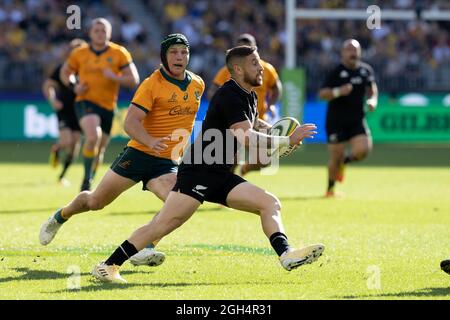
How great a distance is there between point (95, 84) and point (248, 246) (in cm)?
579

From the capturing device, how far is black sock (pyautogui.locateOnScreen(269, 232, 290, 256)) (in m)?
8.88

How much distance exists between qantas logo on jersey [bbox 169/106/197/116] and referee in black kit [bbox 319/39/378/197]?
7447mm

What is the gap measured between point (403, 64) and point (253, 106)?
25462 mm

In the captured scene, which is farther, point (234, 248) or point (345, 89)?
point (345, 89)

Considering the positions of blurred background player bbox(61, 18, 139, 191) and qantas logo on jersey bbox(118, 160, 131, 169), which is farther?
blurred background player bbox(61, 18, 139, 191)

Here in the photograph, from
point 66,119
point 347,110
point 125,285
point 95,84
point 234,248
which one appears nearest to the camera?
point 125,285

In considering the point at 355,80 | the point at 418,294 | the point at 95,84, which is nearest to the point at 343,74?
the point at 355,80

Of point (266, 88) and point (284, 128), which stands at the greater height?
point (284, 128)

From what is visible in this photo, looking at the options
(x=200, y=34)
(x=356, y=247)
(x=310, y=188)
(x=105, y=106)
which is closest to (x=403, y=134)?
(x=200, y=34)

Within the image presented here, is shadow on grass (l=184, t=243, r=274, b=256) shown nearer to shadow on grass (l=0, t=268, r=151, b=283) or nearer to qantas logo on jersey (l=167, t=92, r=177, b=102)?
shadow on grass (l=0, t=268, r=151, b=283)

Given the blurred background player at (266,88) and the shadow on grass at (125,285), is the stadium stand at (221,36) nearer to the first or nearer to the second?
the blurred background player at (266,88)

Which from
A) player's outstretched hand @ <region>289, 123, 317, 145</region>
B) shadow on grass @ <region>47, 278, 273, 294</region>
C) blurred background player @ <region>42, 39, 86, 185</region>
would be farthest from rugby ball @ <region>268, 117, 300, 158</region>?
blurred background player @ <region>42, 39, 86, 185</region>

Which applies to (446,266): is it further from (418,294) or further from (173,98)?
(173,98)

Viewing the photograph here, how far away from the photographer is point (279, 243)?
893 centimetres
